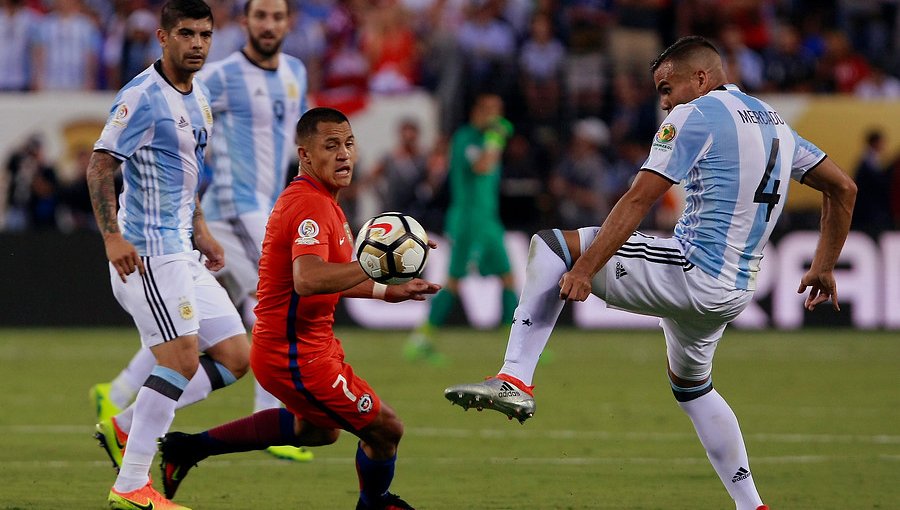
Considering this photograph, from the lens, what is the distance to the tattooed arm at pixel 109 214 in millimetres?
7074

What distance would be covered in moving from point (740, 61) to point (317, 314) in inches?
603

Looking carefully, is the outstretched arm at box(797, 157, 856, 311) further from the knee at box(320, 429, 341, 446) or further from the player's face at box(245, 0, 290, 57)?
the player's face at box(245, 0, 290, 57)

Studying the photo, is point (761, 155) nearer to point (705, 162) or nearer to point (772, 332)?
point (705, 162)

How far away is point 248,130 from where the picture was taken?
9.80 meters

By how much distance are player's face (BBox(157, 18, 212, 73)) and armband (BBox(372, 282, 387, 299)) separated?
180 centimetres

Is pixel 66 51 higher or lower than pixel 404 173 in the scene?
higher

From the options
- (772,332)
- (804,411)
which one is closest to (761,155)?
(804,411)

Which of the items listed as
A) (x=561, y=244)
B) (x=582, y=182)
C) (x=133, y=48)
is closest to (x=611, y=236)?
(x=561, y=244)

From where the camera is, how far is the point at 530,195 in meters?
19.5

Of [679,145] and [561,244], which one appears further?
[561,244]

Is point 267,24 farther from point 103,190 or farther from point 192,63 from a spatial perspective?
point 103,190

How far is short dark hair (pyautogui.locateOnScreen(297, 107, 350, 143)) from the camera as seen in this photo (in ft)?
22.2

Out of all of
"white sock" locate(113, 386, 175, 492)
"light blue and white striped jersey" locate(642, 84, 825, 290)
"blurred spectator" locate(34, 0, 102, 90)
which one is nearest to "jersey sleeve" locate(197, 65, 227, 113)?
"white sock" locate(113, 386, 175, 492)

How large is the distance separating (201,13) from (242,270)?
245 cm
